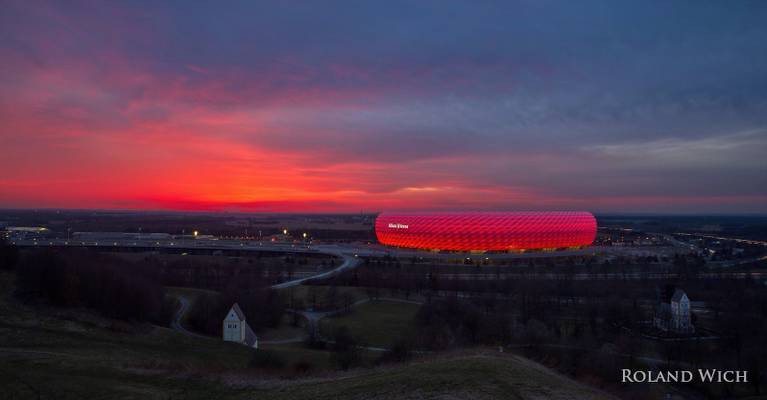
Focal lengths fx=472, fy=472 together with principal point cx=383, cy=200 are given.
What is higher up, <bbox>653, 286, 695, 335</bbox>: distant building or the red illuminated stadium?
the red illuminated stadium

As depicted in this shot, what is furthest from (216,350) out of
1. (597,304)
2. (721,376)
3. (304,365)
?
(597,304)

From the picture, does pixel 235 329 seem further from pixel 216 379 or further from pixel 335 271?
pixel 335 271

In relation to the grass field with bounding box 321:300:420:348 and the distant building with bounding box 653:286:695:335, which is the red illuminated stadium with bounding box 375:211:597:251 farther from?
the distant building with bounding box 653:286:695:335

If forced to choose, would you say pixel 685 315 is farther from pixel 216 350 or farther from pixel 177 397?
pixel 177 397

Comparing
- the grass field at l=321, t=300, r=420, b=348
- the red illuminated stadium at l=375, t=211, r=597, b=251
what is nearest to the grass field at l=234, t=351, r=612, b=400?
the grass field at l=321, t=300, r=420, b=348

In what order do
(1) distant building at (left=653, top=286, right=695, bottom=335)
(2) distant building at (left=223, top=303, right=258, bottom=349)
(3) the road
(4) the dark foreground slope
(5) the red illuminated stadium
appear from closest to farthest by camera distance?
(4) the dark foreground slope
(2) distant building at (left=223, top=303, right=258, bottom=349)
(1) distant building at (left=653, top=286, right=695, bottom=335)
(3) the road
(5) the red illuminated stadium

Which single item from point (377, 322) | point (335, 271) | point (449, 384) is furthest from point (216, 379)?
point (335, 271)
